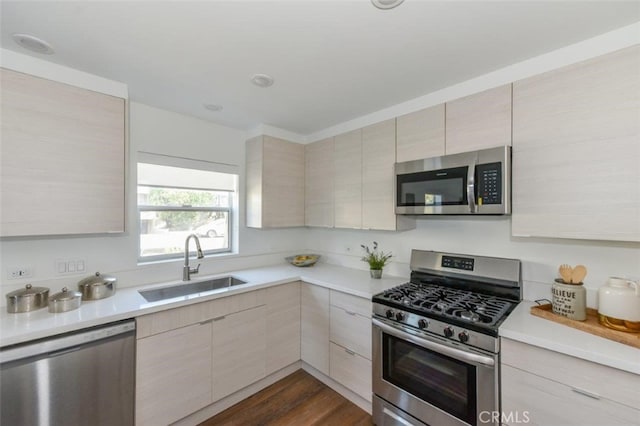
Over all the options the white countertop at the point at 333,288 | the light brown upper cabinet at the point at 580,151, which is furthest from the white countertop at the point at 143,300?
the light brown upper cabinet at the point at 580,151

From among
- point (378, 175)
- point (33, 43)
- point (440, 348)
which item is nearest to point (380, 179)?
point (378, 175)

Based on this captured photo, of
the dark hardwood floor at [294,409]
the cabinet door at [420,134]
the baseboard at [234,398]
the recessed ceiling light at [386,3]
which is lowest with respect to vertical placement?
the dark hardwood floor at [294,409]

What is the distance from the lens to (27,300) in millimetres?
1550

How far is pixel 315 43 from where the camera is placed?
1465 millimetres

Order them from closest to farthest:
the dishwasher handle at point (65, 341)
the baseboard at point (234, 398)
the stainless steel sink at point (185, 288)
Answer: the dishwasher handle at point (65, 341)
the baseboard at point (234, 398)
the stainless steel sink at point (185, 288)

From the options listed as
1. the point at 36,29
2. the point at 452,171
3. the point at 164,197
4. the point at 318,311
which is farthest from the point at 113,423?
the point at 452,171

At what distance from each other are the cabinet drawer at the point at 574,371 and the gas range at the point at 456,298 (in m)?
0.09

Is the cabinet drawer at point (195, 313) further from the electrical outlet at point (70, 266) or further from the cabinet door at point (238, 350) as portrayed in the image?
the electrical outlet at point (70, 266)

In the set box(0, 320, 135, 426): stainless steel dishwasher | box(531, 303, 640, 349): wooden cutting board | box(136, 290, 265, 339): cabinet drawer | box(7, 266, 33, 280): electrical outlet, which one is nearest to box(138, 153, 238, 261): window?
box(7, 266, 33, 280): electrical outlet

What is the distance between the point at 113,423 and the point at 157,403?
0.75 ft

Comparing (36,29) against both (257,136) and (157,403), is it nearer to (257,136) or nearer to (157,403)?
(257,136)

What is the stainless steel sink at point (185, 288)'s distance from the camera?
2170mm

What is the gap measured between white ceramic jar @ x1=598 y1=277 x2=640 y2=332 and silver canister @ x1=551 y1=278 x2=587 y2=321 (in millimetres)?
74

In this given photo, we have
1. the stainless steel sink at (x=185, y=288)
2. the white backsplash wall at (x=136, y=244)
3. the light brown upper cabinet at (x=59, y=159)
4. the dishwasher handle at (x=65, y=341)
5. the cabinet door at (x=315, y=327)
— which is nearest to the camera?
the dishwasher handle at (x=65, y=341)
